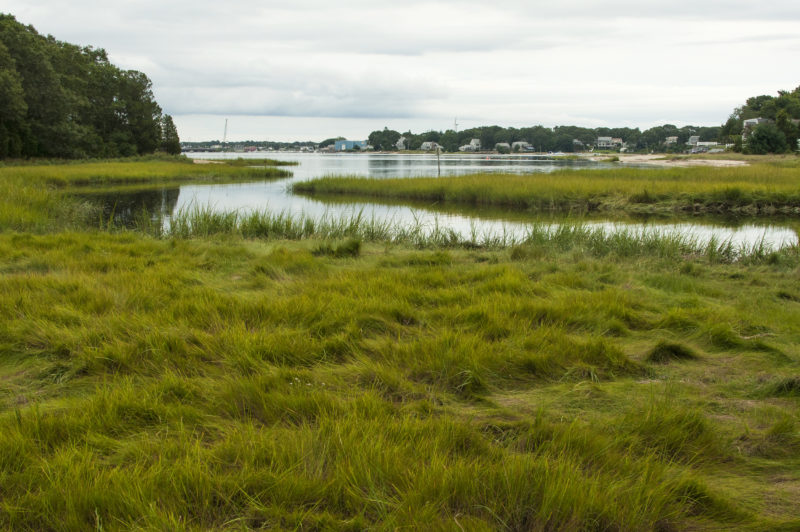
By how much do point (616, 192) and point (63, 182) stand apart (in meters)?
26.1

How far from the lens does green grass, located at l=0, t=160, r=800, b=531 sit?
6.22ft

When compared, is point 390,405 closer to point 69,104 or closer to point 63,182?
point 63,182

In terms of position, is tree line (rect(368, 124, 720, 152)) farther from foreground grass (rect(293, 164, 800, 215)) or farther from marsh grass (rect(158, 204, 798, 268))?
marsh grass (rect(158, 204, 798, 268))

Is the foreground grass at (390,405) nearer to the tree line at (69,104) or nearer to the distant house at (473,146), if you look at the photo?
the tree line at (69,104)

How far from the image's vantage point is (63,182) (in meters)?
27.2

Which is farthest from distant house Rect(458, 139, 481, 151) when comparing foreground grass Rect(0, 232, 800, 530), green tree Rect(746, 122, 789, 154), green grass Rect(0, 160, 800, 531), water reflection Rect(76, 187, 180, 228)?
foreground grass Rect(0, 232, 800, 530)

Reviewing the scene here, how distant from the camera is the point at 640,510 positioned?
1878 millimetres

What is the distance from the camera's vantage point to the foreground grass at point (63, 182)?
414 inches

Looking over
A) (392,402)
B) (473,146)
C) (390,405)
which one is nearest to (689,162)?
(392,402)

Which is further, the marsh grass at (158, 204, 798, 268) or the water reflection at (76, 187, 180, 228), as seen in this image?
the water reflection at (76, 187, 180, 228)

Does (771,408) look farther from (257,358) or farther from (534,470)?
(257,358)

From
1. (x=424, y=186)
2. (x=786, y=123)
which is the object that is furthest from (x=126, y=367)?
(x=786, y=123)

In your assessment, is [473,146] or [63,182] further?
[473,146]

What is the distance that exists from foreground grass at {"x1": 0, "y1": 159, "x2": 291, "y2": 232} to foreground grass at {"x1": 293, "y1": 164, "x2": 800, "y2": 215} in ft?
46.5
